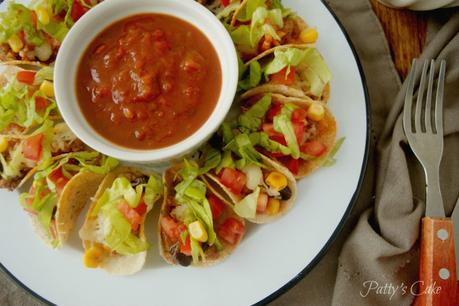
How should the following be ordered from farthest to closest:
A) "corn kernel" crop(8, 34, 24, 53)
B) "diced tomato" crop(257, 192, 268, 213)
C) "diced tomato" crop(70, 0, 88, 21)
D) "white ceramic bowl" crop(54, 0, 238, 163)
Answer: "diced tomato" crop(70, 0, 88, 21) → "corn kernel" crop(8, 34, 24, 53) → "diced tomato" crop(257, 192, 268, 213) → "white ceramic bowl" crop(54, 0, 238, 163)

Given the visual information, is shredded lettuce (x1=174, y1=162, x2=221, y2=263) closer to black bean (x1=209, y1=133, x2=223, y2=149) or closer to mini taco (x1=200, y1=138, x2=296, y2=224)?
mini taco (x1=200, y1=138, x2=296, y2=224)

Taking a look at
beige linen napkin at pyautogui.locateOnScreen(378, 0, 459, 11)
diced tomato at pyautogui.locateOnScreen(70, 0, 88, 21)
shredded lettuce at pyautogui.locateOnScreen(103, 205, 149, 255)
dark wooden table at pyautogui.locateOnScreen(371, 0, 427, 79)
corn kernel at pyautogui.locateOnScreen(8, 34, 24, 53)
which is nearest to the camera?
shredded lettuce at pyautogui.locateOnScreen(103, 205, 149, 255)

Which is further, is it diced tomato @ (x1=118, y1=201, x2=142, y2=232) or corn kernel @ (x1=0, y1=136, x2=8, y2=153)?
corn kernel @ (x1=0, y1=136, x2=8, y2=153)

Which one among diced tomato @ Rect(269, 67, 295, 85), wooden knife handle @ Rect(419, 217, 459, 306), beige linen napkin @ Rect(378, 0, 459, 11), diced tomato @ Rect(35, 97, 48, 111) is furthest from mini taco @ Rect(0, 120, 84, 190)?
beige linen napkin @ Rect(378, 0, 459, 11)

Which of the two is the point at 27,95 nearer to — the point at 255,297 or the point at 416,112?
the point at 255,297

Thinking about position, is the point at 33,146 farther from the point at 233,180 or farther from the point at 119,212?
the point at 233,180

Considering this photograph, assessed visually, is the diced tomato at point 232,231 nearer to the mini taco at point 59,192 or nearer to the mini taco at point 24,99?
the mini taco at point 59,192
